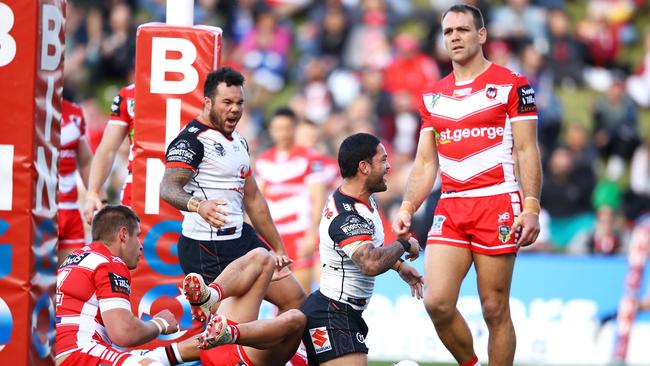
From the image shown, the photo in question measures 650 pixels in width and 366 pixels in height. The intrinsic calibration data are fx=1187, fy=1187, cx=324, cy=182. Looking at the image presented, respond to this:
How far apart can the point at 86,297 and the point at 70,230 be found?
10.8ft

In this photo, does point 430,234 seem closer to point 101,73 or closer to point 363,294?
point 363,294

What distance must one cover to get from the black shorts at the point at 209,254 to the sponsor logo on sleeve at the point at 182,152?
0.65m

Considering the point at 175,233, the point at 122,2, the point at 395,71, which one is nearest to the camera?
the point at 175,233

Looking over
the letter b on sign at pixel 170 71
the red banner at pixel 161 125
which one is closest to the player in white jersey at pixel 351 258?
the red banner at pixel 161 125

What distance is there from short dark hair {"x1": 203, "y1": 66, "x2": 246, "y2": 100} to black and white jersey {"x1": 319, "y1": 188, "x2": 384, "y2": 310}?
3.58 ft

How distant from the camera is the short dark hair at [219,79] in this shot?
8.30 metres

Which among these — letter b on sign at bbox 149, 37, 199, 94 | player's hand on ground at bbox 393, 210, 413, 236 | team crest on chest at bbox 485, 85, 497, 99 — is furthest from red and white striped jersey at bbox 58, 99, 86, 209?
team crest on chest at bbox 485, 85, 497, 99

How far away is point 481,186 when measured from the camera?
804cm

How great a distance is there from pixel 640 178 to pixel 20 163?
13670 mm

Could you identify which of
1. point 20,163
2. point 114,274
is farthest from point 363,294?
point 20,163

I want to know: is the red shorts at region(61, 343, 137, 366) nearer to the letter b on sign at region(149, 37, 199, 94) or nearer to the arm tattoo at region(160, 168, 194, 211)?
the arm tattoo at region(160, 168, 194, 211)

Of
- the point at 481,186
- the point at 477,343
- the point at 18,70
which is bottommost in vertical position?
the point at 477,343

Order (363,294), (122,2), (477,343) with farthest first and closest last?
(122,2)
(477,343)
(363,294)

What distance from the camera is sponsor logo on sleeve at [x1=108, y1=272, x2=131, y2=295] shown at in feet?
24.4
